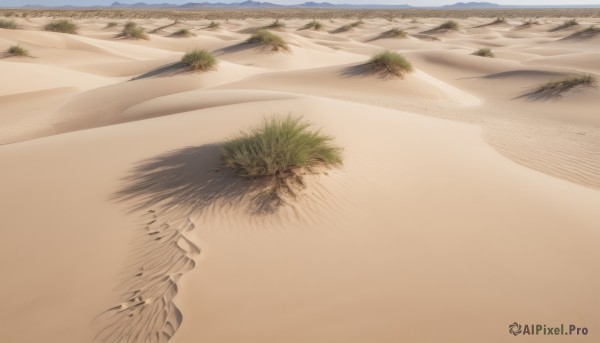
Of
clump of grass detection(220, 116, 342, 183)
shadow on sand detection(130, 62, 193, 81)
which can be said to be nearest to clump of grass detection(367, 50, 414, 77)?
shadow on sand detection(130, 62, 193, 81)

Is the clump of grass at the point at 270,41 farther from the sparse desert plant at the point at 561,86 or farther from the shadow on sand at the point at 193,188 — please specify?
the shadow on sand at the point at 193,188

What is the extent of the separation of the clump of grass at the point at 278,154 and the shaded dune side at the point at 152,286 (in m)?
0.92

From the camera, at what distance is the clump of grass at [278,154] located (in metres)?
4.15

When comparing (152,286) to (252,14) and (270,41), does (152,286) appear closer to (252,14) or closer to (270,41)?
(270,41)

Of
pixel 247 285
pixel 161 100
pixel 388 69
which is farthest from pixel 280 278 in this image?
pixel 388 69

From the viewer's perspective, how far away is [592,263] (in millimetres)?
3324

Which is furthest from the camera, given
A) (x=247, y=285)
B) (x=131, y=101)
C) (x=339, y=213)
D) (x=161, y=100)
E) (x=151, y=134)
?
(x=131, y=101)

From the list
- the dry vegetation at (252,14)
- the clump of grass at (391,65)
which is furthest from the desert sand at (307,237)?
the dry vegetation at (252,14)

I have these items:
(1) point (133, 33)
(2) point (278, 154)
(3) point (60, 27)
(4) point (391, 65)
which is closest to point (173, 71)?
(4) point (391, 65)

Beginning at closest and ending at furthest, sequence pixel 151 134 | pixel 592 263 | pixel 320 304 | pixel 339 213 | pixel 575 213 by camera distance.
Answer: pixel 320 304 < pixel 592 263 < pixel 339 213 < pixel 575 213 < pixel 151 134

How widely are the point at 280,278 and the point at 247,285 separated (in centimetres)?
27

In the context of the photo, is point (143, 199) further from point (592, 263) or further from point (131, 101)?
point (131, 101)

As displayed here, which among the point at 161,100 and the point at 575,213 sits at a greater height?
the point at 161,100

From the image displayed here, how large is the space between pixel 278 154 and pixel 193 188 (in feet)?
3.41
